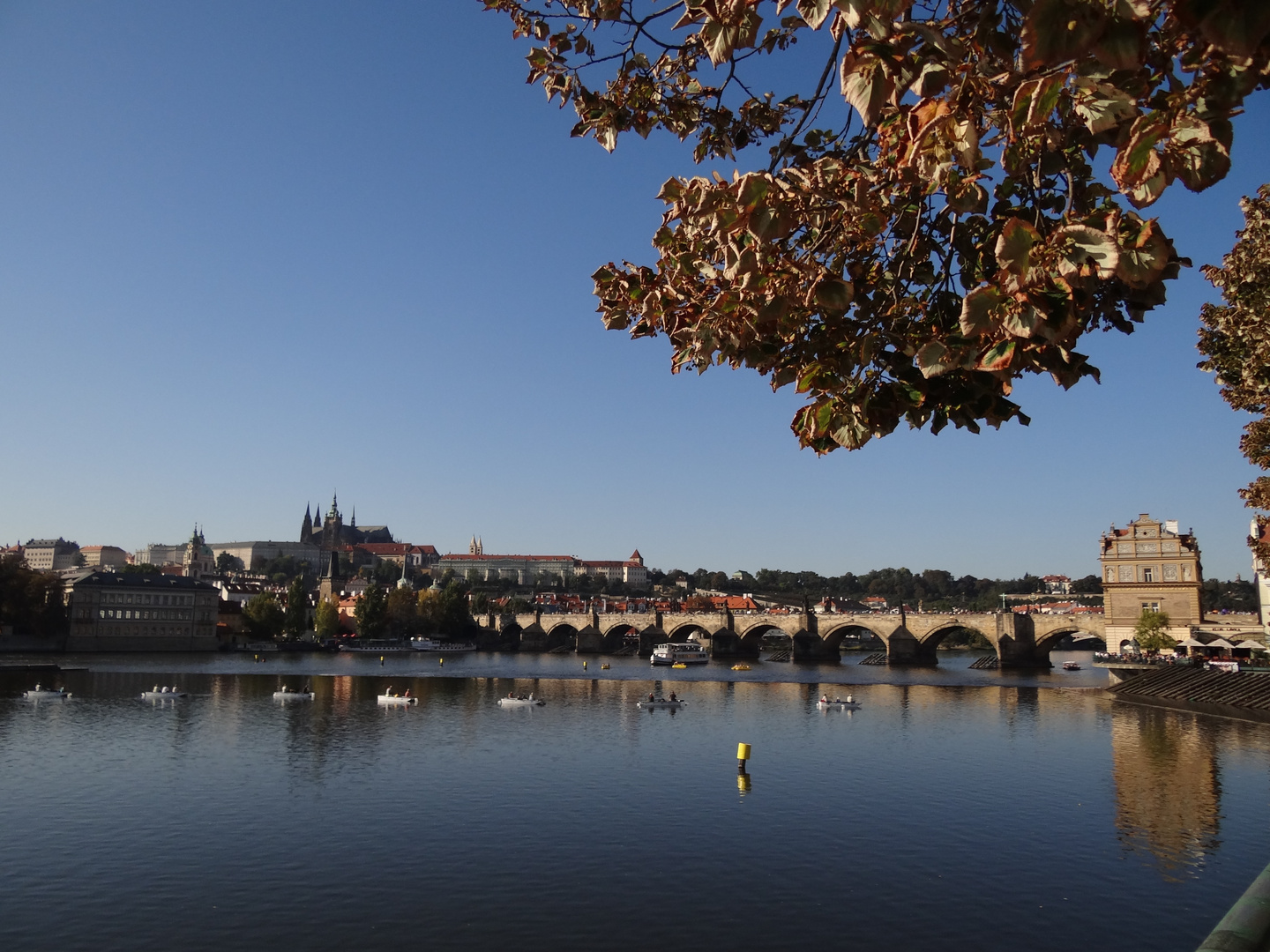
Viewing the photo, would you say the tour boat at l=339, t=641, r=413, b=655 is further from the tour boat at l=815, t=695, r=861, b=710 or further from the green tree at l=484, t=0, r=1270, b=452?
the green tree at l=484, t=0, r=1270, b=452

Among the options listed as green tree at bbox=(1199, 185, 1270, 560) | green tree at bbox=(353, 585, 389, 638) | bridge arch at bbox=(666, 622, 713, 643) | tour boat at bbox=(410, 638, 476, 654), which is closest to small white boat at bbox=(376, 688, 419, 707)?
green tree at bbox=(1199, 185, 1270, 560)

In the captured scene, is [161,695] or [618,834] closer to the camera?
[618,834]

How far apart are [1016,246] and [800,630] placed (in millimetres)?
107686

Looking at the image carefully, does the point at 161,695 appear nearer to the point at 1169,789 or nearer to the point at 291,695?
the point at 291,695

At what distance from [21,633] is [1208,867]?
342ft

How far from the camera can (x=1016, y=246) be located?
2771 millimetres

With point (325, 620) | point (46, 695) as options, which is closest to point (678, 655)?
point (325, 620)

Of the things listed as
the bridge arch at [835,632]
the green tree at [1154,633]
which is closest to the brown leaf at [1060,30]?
the green tree at [1154,633]

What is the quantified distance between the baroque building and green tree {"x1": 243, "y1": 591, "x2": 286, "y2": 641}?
3572 inches

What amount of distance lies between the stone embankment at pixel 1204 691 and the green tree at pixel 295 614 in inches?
3625

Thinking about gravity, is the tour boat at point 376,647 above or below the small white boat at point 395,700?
below

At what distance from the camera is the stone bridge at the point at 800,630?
291ft

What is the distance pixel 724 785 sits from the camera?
1201 inches

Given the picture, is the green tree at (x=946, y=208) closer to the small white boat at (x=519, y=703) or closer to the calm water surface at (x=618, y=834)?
the calm water surface at (x=618, y=834)
